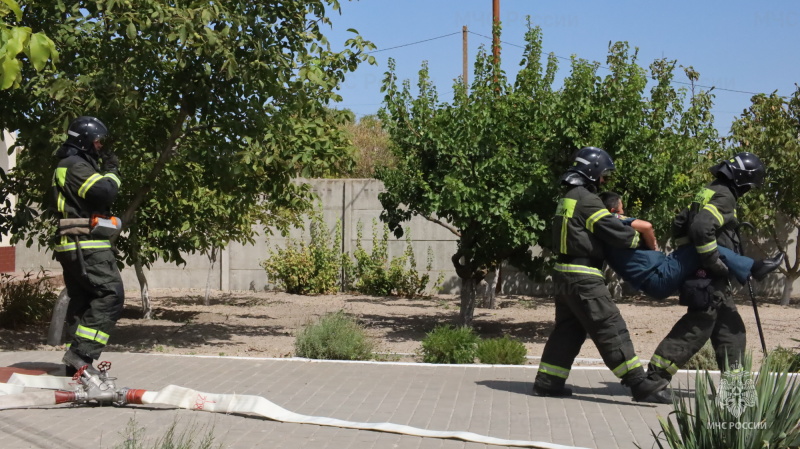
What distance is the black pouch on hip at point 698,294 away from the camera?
7.02 meters

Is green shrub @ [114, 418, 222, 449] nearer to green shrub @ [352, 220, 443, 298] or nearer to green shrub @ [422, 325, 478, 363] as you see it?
green shrub @ [422, 325, 478, 363]

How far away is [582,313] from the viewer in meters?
7.11

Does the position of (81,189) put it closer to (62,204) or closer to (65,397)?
(62,204)

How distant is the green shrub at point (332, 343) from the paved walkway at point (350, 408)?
1.59ft

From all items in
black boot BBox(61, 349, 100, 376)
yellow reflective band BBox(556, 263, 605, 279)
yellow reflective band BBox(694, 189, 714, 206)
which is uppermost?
yellow reflective band BBox(694, 189, 714, 206)

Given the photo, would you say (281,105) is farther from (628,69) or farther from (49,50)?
(49,50)

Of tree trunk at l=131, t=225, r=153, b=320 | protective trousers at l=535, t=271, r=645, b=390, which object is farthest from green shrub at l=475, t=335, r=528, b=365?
tree trunk at l=131, t=225, r=153, b=320

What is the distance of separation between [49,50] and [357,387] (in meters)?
4.43

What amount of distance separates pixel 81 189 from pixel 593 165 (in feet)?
13.0

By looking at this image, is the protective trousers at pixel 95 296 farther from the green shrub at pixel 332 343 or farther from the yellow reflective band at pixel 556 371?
the yellow reflective band at pixel 556 371

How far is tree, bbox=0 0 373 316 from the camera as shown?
972cm

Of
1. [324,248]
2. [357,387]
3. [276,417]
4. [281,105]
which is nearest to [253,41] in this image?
[281,105]

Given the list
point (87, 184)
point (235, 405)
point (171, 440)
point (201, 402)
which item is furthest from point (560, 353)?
point (87, 184)

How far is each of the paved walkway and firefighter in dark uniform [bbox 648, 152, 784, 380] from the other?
44cm
